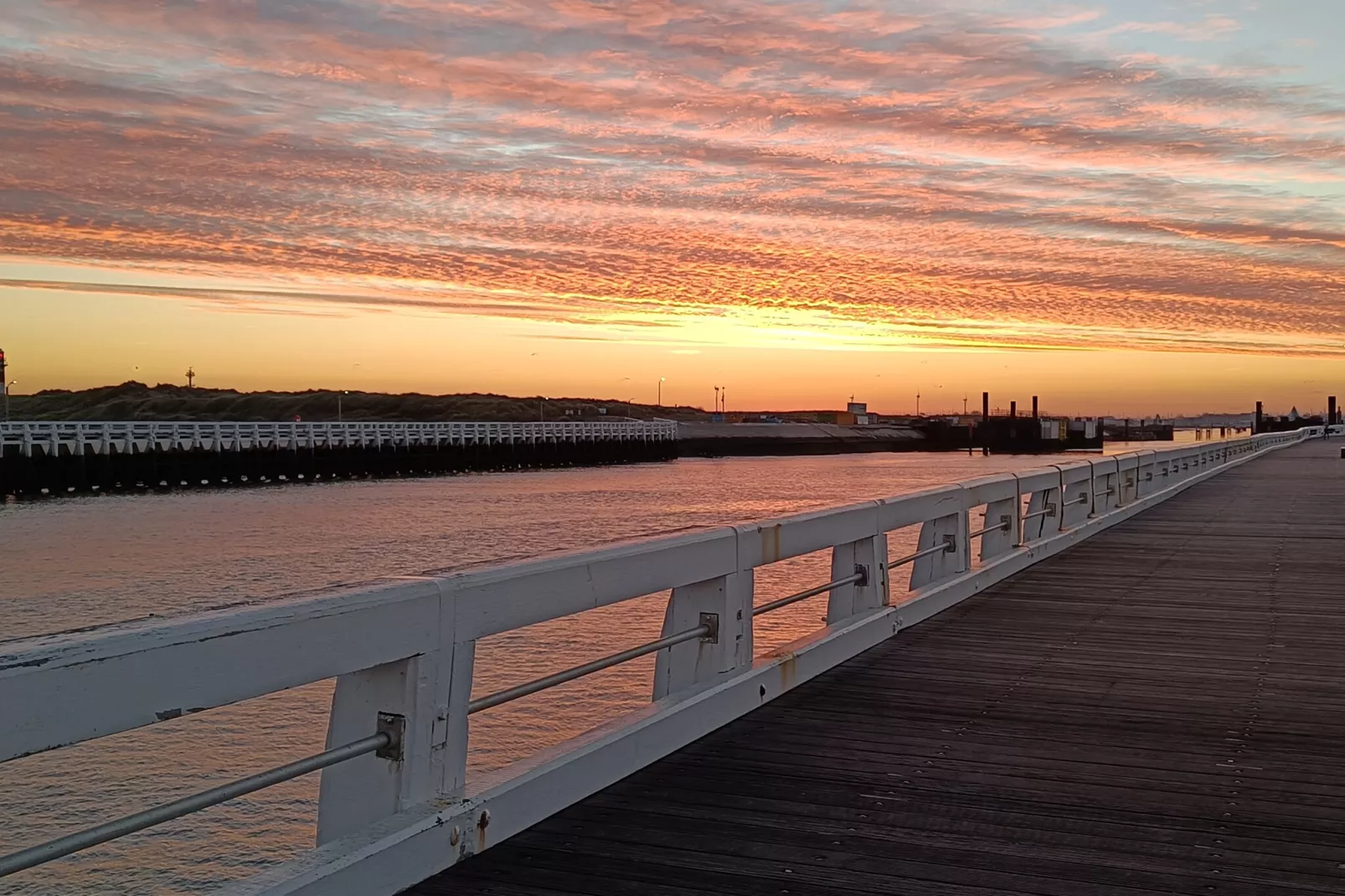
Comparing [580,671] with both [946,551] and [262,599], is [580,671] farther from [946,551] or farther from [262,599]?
[946,551]

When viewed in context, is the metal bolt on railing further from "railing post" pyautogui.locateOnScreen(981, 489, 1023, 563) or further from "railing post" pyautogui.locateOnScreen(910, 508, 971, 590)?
"railing post" pyautogui.locateOnScreen(981, 489, 1023, 563)

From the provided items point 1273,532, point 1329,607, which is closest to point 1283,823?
point 1329,607

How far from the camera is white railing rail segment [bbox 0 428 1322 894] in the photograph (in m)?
3.10

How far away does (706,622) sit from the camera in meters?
6.75

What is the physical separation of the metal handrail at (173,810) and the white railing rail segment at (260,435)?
56.7 m

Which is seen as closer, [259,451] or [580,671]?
[580,671]

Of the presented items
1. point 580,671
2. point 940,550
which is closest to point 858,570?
point 940,550

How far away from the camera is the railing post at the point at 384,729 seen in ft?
14.1

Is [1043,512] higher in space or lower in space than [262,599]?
lower

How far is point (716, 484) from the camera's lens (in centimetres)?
7356

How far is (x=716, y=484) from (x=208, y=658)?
7031cm

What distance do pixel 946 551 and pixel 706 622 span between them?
542cm

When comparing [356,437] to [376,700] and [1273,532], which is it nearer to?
[1273,532]

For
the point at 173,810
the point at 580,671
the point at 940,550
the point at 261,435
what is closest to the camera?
the point at 173,810
